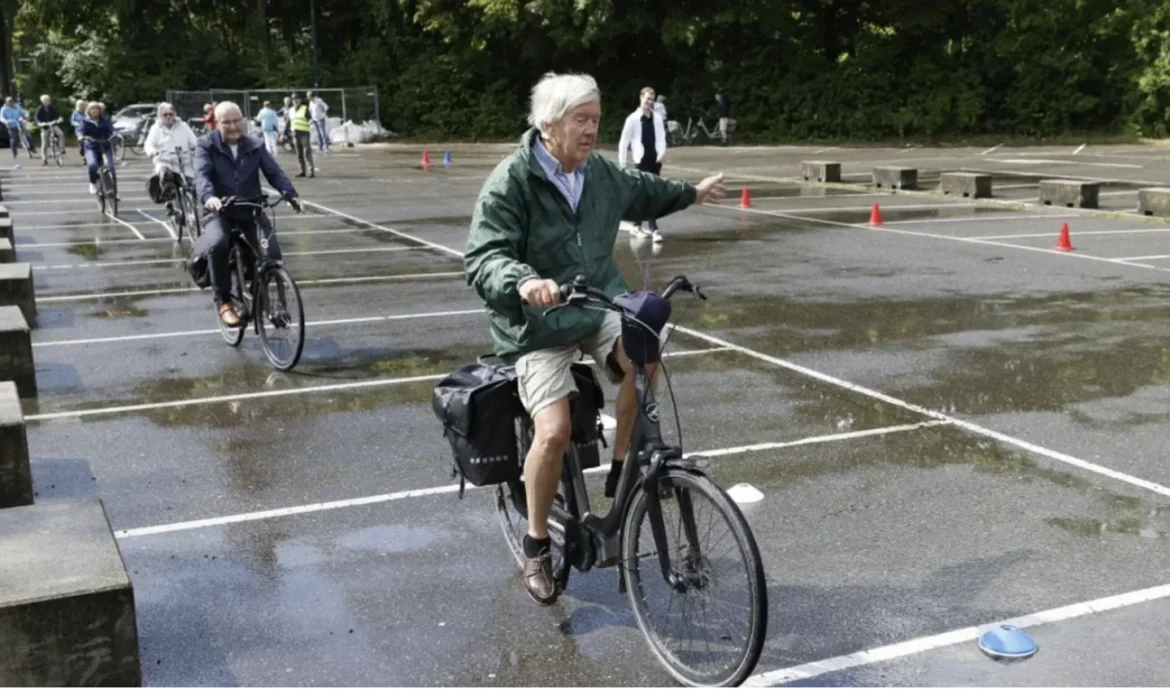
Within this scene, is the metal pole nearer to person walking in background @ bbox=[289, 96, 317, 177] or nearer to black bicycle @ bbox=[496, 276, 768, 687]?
person walking in background @ bbox=[289, 96, 317, 177]

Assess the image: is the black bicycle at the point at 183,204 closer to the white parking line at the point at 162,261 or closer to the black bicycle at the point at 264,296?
the white parking line at the point at 162,261

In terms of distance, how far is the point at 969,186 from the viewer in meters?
21.3

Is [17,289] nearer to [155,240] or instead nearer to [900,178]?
[155,240]

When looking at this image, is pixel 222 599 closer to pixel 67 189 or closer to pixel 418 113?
pixel 67 189

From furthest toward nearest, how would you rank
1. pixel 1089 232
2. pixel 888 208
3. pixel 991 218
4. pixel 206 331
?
pixel 888 208 < pixel 991 218 < pixel 1089 232 < pixel 206 331

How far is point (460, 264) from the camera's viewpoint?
14.8 meters

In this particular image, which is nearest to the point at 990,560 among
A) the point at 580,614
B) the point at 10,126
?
the point at 580,614

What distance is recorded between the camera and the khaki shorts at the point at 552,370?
4438 millimetres

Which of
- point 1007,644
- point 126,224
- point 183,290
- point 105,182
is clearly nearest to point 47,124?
point 105,182

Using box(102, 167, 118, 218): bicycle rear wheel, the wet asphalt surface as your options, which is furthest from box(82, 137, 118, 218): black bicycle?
the wet asphalt surface

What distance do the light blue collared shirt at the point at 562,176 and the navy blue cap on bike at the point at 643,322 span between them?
1.60 feet

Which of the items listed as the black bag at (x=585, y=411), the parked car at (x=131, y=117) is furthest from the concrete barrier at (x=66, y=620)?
the parked car at (x=131, y=117)

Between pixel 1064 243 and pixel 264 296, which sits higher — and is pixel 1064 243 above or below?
below

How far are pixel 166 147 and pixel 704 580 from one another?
1439 centimetres
